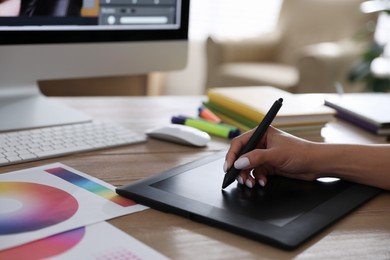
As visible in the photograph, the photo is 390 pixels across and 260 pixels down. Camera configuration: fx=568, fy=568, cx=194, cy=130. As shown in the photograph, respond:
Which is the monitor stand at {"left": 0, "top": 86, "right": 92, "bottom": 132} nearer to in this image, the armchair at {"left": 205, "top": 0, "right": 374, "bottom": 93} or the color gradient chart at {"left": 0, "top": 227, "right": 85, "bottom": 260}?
the color gradient chart at {"left": 0, "top": 227, "right": 85, "bottom": 260}

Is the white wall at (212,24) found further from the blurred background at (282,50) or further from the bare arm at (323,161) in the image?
the bare arm at (323,161)

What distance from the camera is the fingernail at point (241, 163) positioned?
0.71 m

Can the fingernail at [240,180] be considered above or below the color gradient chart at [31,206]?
above

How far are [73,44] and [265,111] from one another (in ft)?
1.23

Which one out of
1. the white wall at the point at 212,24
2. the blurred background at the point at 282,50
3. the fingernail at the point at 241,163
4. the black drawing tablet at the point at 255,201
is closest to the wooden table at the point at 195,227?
the black drawing tablet at the point at 255,201

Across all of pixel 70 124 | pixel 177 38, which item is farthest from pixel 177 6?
pixel 70 124

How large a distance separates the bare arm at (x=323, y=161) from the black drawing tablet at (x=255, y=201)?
1 centimetres

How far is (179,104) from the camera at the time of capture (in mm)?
1282

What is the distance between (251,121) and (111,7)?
33 centimetres

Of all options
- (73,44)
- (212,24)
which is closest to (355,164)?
(73,44)

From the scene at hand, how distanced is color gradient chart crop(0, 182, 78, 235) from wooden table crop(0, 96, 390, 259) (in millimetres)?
62

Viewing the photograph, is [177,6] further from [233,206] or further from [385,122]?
[233,206]

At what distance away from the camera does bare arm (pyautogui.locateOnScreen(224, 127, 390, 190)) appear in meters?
0.76

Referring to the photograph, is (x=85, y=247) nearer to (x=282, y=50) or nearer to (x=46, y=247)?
(x=46, y=247)
